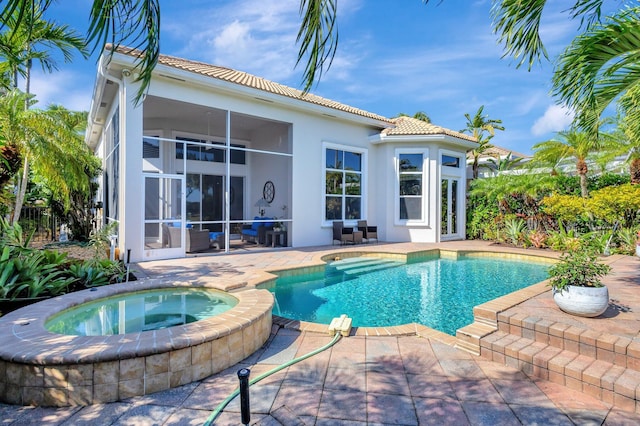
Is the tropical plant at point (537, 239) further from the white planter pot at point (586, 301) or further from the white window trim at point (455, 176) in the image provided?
the white planter pot at point (586, 301)

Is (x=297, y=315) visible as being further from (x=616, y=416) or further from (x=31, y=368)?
(x=616, y=416)

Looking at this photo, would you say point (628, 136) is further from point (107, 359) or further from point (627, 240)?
point (107, 359)

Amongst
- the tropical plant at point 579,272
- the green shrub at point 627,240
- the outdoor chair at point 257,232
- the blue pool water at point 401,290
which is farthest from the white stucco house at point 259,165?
the tropical plant at point 579,272

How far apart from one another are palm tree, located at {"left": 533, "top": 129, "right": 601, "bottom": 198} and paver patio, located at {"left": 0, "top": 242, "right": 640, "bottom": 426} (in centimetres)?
1026

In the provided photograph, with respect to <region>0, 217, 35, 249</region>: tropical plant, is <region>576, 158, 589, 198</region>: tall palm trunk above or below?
above

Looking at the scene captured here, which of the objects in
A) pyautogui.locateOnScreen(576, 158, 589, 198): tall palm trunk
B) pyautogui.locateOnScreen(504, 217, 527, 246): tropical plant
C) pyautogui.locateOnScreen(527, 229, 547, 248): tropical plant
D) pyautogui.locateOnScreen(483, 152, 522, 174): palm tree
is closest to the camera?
pyautogui.locateOnScreen(527, 229, 547, 248): tropical plant

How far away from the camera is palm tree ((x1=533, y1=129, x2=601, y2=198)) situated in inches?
487

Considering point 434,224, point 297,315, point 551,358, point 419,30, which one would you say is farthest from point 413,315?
point 434,224

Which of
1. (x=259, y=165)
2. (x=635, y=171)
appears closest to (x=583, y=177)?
(x=635, y=171)

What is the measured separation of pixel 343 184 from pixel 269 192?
3.52m

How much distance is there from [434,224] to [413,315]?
8875 millimetres

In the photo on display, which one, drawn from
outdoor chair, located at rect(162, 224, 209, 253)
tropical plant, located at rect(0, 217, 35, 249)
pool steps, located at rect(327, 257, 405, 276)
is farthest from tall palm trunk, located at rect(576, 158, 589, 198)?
tropical plant, located at rect(0, 217, 35, 249)

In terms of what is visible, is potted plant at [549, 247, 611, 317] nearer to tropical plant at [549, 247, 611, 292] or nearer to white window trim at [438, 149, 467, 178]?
tropical plant at [549, 247, 611, 292]

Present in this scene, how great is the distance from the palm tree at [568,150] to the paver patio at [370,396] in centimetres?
1026
